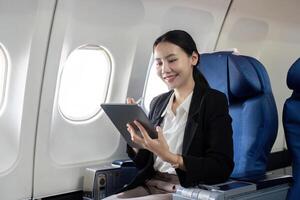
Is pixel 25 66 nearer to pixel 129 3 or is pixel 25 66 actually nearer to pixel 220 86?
pixel 129 3

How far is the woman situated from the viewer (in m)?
2.18

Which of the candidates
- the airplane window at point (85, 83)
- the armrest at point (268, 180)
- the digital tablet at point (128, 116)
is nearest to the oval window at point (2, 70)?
the airplane window at point (85, 83)

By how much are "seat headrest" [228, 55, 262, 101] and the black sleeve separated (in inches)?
10.9

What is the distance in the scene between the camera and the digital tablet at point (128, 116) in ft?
7.02

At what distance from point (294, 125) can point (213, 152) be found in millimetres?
535

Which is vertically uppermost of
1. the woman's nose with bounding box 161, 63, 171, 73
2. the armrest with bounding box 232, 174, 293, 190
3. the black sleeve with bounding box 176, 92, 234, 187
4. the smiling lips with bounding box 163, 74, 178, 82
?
the woman's nose with bounding box 161, 63, 171, 73

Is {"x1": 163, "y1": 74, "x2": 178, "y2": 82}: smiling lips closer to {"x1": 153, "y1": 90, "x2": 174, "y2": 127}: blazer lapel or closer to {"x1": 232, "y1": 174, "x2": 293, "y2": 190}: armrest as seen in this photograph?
{"x1": 153, "y1": 90, "x2": 174, "y2": 127}: blazer lapel

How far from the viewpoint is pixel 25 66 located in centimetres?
279

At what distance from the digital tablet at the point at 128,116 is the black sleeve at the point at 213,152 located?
226 mm

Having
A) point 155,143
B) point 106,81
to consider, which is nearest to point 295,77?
point 155,143

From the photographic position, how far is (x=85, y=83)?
337 centimetres

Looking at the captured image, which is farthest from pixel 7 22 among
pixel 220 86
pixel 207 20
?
pixel 207 20

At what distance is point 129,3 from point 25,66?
80 cm

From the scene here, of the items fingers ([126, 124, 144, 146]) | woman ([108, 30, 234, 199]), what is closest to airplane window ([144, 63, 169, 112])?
woman ([108, 30, 234, 199])
